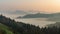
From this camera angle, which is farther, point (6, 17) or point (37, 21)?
point (6, 17)

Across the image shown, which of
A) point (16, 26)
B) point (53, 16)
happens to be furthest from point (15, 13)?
point (53, 16)

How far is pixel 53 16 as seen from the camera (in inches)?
401

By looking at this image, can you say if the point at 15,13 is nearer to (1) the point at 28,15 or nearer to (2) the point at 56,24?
(1) the point at 28,15

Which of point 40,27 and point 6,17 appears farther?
point 6,17

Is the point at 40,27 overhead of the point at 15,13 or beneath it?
beneath

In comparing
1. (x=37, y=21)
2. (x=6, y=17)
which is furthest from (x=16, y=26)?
(x=37, y=21)

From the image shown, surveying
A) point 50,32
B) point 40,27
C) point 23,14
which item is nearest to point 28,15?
point 23,14

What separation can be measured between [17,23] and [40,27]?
1.78 m

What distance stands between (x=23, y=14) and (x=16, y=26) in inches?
46.2

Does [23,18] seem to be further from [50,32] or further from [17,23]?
[50,32]

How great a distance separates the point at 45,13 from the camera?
10.1 meters

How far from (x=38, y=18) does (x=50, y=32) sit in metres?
1.32

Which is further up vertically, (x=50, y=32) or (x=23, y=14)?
(x=23, y=14)

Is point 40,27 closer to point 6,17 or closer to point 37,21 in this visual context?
point 37,21
